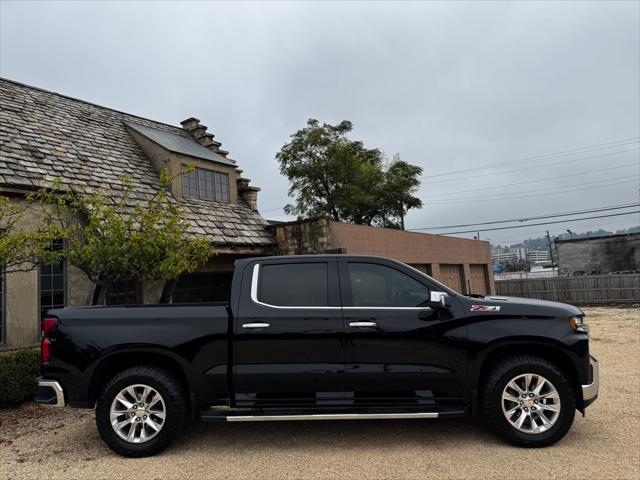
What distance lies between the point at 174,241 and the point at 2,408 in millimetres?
3255

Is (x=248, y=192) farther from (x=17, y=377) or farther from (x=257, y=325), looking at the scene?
(x=257, y=325)

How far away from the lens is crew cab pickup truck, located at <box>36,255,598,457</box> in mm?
4156

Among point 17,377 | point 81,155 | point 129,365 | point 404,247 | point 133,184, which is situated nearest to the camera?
point 129,365

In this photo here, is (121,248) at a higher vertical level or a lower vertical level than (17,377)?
higher

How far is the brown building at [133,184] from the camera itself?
8109 millimetres

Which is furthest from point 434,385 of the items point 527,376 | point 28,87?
point 28,87

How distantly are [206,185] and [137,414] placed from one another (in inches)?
374

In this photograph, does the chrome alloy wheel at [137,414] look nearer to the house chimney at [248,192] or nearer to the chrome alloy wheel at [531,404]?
the chrome alloy wheel at [531,404]

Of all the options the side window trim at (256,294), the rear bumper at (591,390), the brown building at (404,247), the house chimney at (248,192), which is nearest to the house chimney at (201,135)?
the house chimney at (248,192)

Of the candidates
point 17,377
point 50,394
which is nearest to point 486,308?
point 50,394

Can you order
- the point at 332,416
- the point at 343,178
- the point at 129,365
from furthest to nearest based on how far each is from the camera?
1. the point at 343,178
2. the point at 129,365
3. the point at 332,416

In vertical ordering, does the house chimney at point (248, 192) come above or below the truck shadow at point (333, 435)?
above

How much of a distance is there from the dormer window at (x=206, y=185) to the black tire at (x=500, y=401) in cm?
1007

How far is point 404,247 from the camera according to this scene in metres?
16.4
